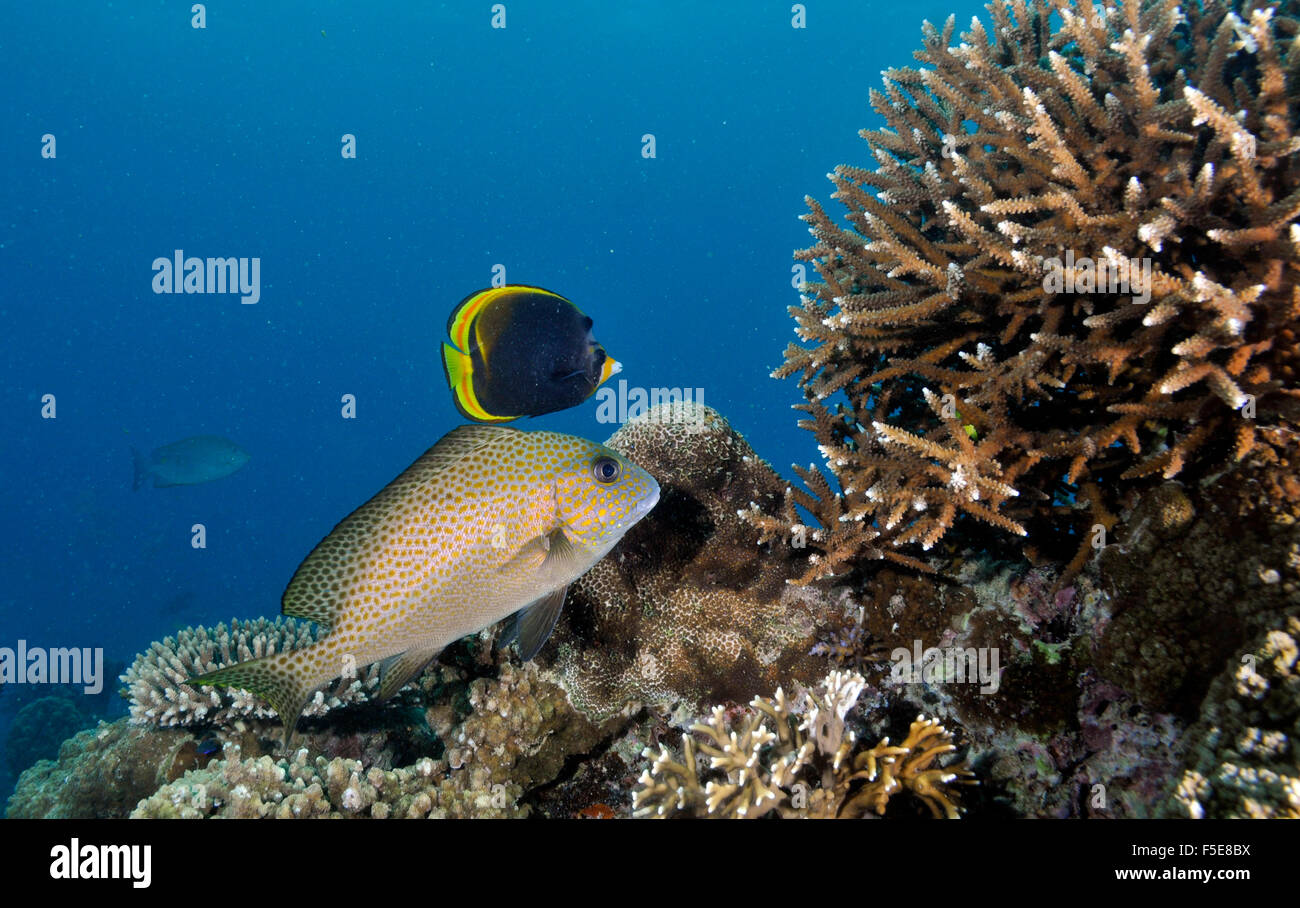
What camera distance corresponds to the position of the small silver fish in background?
13.9 m

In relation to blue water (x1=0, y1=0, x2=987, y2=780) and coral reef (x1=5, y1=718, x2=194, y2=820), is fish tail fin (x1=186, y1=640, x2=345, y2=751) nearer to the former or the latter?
coral reef (x1=5, y1=718, x2=194, y2=820)

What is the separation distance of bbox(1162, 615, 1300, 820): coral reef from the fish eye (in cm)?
248

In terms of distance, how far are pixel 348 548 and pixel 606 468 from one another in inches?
42.9

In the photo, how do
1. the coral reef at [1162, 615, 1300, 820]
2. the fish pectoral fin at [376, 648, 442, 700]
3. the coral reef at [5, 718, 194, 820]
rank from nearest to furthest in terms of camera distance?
the coral reef at [1162, 615, 1300, 820] → the fish pectoral fin at [376, 648, 442, 700] → the coral reef at [5, 718, 194, 820]

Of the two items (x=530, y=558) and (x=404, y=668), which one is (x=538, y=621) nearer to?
(x=530, y=558)

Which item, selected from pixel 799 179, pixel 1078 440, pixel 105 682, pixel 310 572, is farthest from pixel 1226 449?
pixel 799 179

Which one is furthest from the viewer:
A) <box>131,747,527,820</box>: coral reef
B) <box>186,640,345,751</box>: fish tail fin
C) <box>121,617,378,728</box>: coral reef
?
<box>121,617,378,728</box>: coral reef

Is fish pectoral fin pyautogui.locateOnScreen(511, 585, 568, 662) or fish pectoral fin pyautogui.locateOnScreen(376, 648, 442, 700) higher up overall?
fish pectoral fin pyautogui.locateOnScreen(511, 585, 568, 662)

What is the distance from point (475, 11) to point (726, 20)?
101ft

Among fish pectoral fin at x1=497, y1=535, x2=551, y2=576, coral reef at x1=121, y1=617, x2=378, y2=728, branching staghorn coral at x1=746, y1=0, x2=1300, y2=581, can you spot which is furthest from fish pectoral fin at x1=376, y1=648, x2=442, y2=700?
coral reef at x1=121, y1=617, x2=378, y2=728

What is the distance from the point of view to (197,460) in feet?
46.1

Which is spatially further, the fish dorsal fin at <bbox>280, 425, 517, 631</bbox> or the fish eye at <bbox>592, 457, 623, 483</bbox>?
the fish eye at <bbox>592, 457, 623, 483</bbox>

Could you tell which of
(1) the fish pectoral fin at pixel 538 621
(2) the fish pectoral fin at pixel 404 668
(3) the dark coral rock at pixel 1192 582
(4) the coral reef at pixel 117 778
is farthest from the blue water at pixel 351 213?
(3) the dark coral rock at pixel 1192 582
